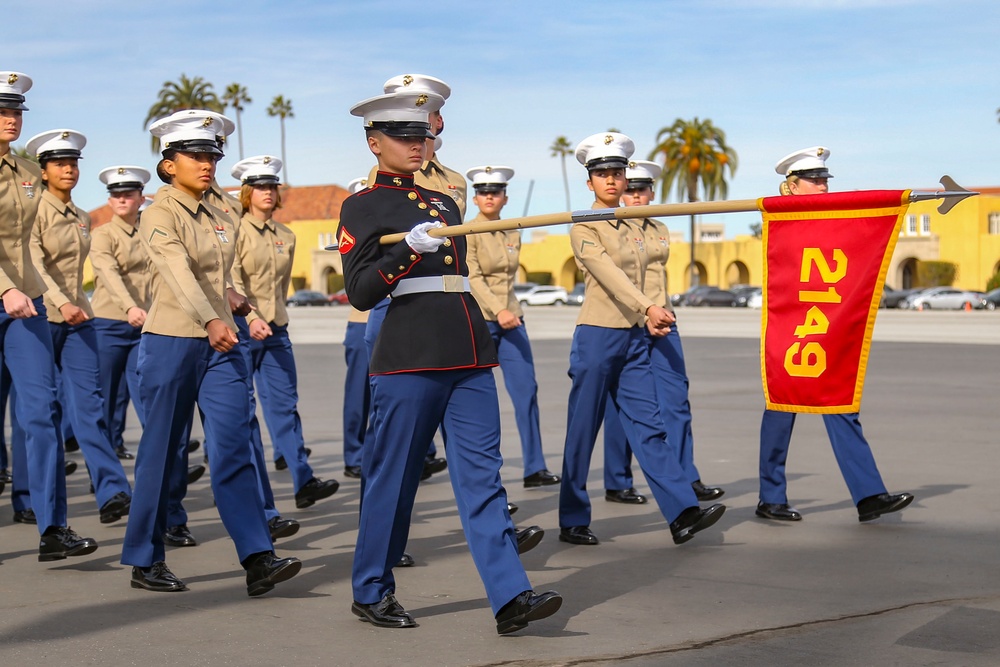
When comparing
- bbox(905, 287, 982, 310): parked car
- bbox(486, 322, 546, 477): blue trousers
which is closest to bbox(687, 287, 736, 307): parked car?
bbox(905, 287, 982, 310): parked car

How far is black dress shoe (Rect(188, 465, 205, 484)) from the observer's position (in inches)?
388

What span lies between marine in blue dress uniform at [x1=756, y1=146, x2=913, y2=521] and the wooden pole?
3076 mm

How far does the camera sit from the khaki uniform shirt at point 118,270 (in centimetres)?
966

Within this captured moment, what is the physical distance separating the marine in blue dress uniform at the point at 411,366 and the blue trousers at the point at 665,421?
10.7 feet

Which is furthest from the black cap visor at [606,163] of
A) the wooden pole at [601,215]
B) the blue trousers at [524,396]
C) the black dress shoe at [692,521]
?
the wooden pole at [601,215]

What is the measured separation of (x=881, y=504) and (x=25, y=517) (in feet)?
15.9

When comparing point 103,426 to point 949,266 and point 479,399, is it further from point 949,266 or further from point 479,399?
point 949,266

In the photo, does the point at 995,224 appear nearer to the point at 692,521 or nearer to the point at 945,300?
the point at 945,300

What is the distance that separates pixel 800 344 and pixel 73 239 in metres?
5.27

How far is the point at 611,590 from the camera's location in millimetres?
6094

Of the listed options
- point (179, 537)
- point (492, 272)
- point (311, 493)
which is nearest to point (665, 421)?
point (492, 272)

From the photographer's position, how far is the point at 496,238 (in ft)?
Answer: 32.5

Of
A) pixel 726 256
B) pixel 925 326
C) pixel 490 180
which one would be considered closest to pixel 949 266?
pixel 726 256

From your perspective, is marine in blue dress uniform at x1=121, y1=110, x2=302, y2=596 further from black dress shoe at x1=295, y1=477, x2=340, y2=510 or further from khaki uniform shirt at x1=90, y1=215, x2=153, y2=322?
khaki uniform shirt at x1=90, y1=215, x2=153, y2=322
